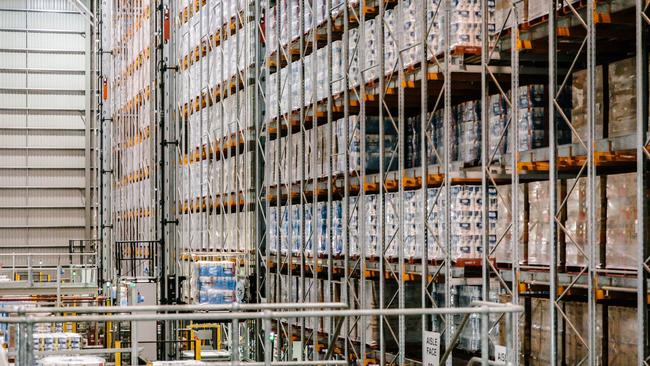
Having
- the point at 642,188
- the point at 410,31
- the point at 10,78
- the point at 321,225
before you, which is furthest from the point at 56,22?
the point at 642,188

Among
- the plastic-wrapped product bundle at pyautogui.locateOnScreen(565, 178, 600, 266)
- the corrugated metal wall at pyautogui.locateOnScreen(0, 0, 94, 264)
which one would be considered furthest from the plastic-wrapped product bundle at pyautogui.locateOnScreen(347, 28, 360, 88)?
the corrugated metal wall at pyautogui.locateOnScreen(0, 0, 94, 264)

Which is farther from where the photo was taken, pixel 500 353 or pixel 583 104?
pixel 500 353

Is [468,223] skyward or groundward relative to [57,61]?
groundward

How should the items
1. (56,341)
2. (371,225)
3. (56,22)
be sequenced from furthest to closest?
(56,22) → (371,225) → (56,341)

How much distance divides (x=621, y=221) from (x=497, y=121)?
8.36ft

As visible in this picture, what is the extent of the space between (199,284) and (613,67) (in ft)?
36.7

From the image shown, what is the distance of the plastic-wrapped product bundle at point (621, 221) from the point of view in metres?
8.42

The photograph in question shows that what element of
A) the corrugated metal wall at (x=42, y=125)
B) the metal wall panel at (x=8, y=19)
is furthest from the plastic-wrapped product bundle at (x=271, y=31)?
the metal wall panel at (x=8, y=19)

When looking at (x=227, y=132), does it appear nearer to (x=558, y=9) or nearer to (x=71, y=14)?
(x=558, y=9)

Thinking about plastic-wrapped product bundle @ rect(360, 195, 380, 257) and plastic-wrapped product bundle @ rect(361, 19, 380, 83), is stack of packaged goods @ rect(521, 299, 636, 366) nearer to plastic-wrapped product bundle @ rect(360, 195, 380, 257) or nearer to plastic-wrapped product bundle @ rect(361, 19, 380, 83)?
plastic-wrapped product bundle @ rect(360, 195, 380, 257)

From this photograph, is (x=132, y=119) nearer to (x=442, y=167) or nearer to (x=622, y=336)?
(x=442, y=167)

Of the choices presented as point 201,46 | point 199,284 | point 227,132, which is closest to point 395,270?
point 199,284

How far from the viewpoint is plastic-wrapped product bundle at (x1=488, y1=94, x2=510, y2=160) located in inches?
422

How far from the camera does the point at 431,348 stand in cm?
1149
